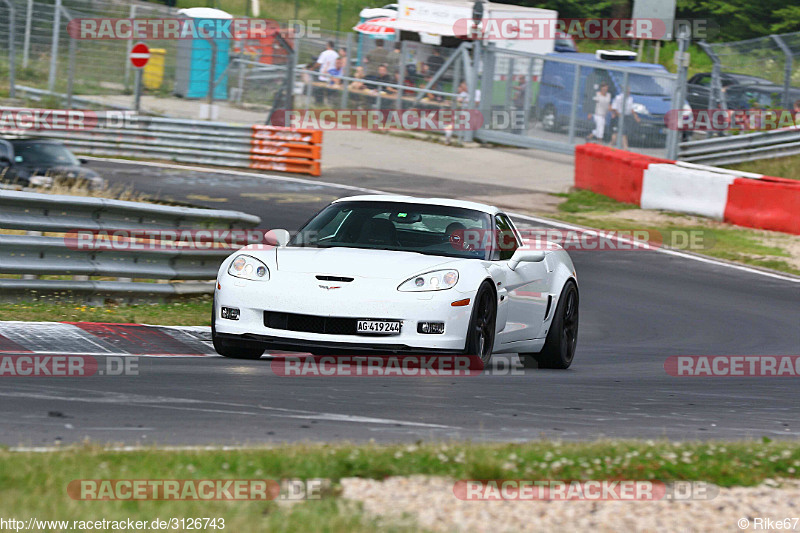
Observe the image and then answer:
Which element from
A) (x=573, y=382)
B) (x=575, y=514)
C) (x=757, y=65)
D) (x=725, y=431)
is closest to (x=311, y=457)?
(x=575, y=514)

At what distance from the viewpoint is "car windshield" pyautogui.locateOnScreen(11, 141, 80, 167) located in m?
20.8

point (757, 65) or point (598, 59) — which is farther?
point (598, 59)

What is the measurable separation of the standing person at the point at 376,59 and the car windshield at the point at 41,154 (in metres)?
12.9

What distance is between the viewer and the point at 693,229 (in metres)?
21.1

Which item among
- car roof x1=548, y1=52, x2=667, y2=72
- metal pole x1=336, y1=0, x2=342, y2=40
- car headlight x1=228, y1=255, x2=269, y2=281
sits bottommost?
car headlight x1=228, y1=255, x2=269, y2=281

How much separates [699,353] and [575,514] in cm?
697

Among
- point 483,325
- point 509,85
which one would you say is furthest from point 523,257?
point 509,85

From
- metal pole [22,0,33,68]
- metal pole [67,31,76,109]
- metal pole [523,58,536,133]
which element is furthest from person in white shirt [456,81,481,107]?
metal pole [22,0,33,68]

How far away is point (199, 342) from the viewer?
973 centimetres

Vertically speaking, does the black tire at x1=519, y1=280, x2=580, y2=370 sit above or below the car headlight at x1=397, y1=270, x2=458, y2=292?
below

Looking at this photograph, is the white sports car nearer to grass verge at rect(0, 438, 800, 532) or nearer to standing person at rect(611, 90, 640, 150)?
grass verge at rect(0, 438, 800, 532)

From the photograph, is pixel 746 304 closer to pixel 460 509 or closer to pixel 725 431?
pixel 725 431

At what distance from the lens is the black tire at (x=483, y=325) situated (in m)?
8.43

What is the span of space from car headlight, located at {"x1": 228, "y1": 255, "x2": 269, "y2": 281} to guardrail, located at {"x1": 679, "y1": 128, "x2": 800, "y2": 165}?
63.6 ft
